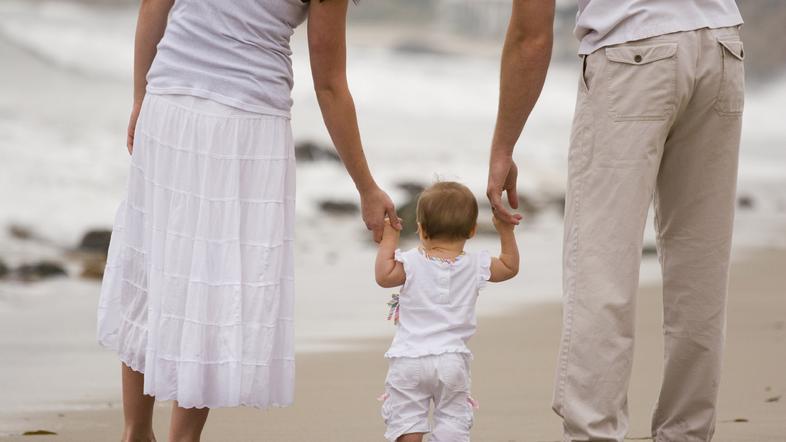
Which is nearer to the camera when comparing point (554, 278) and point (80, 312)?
point (80, 312)

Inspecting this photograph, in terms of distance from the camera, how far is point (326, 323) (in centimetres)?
631

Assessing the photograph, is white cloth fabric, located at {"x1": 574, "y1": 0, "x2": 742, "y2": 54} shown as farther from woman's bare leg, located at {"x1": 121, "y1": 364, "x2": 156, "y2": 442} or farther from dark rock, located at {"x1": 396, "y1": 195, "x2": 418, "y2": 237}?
dark rock, located at {"x1": 396, "y1": 195, "x2": 418, "y2": 237}

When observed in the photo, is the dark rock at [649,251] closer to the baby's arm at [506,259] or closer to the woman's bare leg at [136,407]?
the baby's arm at [506,259]

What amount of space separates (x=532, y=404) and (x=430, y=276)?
57.6 inches

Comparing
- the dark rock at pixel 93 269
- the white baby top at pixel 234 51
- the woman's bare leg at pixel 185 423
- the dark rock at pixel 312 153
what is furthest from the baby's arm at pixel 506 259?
the dark rock at pixel 312 153

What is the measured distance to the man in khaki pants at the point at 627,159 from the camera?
9.78 ft

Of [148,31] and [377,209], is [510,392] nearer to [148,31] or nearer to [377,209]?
[377,209]

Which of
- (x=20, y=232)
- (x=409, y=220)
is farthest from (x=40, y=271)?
(x=409, y=220)

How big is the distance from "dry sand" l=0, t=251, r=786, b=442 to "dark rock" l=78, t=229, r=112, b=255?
3.57 meters

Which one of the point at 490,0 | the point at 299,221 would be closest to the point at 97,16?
the point at 490,0

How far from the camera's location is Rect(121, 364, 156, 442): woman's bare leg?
345 cm

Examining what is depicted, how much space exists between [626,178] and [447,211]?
482 millimetres

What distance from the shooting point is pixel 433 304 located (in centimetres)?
322

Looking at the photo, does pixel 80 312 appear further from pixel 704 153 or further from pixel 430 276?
pixel 704 153
